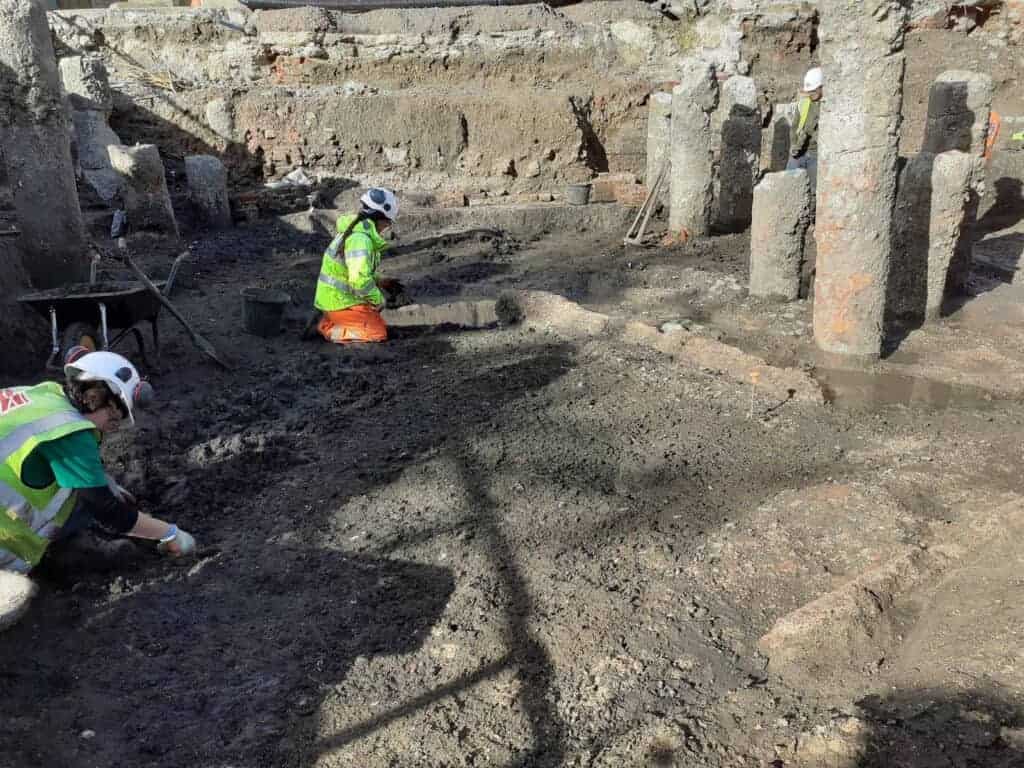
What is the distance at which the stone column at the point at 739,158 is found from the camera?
33.1 feet

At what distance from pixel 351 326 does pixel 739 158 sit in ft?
18.9

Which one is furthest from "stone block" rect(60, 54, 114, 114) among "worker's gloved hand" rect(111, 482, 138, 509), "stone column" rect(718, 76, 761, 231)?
"worker's gloved hand" rect(111, 482, 138, 509)

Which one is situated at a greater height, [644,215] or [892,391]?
[644,215]

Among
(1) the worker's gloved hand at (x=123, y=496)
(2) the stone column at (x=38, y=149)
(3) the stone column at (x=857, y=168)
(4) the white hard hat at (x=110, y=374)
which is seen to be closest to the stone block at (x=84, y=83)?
(2) the stone column at (x=38, y=149)

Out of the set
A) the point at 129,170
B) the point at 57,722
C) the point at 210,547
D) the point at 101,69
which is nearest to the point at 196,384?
the point at 210,547

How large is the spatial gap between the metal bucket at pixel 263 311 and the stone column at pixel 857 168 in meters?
4.46

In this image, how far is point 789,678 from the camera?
9.75 ft

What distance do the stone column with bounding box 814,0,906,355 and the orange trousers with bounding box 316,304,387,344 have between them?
12.0 ft

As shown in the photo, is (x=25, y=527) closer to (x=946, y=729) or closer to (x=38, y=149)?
(x=946, y=729)

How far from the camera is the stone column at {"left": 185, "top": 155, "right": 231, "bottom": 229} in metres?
11.2

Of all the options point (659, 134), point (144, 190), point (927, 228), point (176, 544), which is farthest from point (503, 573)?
point (659, 134)

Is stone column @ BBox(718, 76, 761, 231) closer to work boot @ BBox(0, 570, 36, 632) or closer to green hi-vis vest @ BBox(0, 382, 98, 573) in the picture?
green hi-vis vest @ BBox(0, 382, 98, 573)

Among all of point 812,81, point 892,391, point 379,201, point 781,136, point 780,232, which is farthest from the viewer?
point 781,136

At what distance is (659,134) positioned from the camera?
11.7 m
